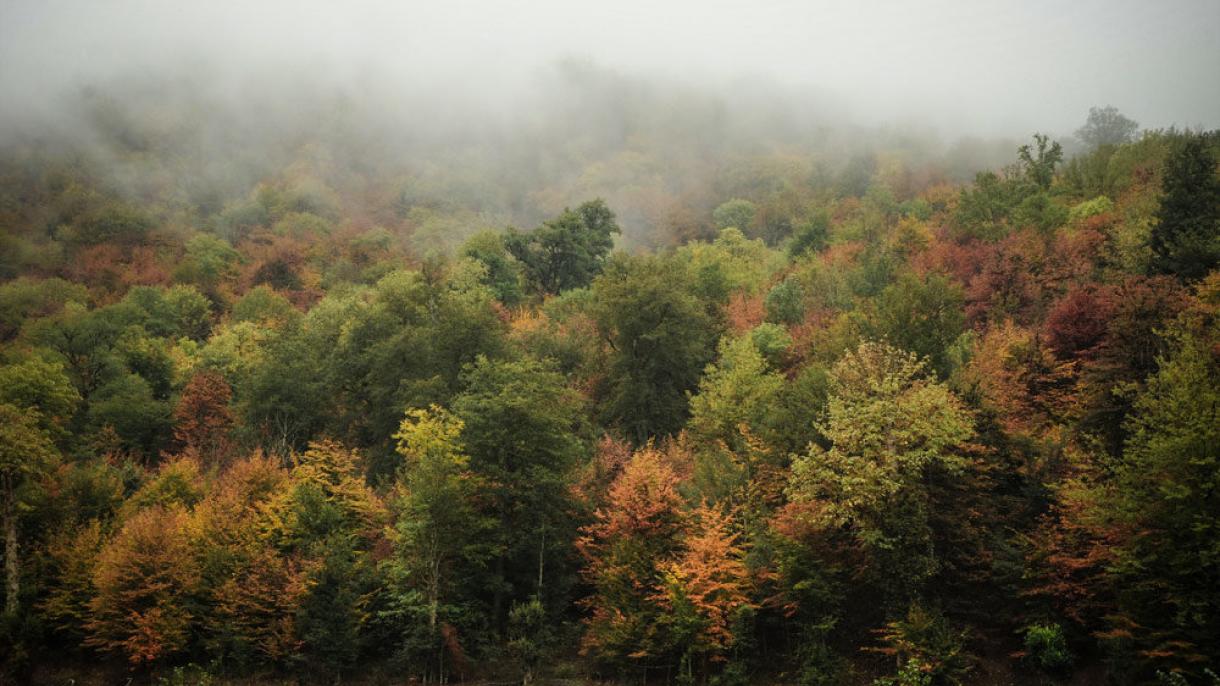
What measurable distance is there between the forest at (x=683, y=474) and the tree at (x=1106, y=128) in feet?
283

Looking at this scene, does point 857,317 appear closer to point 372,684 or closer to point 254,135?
point 372,684

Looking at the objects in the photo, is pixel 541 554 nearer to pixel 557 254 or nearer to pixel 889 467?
pixel 889 467

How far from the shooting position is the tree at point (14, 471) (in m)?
38.5

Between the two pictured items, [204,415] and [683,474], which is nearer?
[683,474]

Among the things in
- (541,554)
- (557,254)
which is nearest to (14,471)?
(541,554)

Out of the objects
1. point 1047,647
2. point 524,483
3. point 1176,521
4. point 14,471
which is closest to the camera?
point 1176,521

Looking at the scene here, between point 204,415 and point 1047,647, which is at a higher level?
point 204,415

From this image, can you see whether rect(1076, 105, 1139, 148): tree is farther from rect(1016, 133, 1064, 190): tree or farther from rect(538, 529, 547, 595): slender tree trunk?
rect(538, 529, 547, 595): slender tree trunk

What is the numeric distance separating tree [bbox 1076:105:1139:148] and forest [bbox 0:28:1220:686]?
8635 centimetres

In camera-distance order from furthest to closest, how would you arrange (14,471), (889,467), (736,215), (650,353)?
(736,215) → (650,353) → (14,471) → (889,467)

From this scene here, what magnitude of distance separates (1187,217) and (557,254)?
57621 millimetres

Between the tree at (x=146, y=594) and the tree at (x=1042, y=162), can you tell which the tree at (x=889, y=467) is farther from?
the tree at (x=1042, y=162)

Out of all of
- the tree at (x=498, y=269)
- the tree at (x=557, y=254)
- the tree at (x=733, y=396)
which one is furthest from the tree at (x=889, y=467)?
the tree at (x=557, y=254)

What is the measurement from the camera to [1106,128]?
14725 cm
